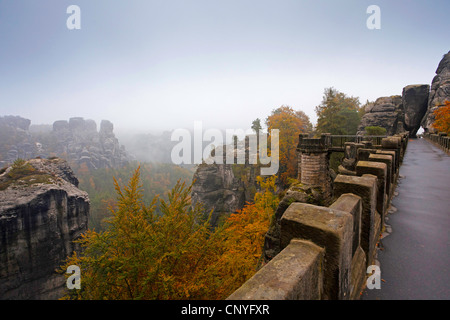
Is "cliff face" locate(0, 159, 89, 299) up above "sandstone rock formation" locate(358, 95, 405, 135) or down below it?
below

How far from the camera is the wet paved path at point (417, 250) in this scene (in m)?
2.60

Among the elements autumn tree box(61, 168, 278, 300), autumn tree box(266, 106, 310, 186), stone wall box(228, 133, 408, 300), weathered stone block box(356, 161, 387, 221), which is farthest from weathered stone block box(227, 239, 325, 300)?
autumn tree box(266, 106, 310, 186)

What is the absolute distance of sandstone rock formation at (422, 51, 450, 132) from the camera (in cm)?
3950

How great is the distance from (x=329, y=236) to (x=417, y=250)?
2652mm

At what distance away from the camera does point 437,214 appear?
4727 millimetres

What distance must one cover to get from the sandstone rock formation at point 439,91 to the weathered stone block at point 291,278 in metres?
51.1

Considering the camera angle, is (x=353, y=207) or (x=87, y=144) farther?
(x=87, y=144)

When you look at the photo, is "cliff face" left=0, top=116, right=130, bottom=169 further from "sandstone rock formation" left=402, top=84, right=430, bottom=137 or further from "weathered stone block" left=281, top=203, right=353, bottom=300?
"weathered stone block" left=281, top=203, right=353, bottom=300

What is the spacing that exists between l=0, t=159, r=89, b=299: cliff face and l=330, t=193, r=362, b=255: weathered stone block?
4537 cm

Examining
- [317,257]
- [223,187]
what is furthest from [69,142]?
[317,257]

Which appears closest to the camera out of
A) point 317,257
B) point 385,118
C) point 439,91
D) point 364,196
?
point 317,257

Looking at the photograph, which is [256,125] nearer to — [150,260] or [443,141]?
[443,141]

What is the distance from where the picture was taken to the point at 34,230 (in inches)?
1389
